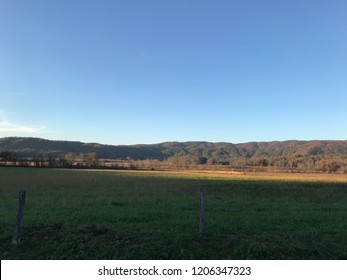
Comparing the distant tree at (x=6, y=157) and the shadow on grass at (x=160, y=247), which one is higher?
the distant tree at (x=6, y=157)

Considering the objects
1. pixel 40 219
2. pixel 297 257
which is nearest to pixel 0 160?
pixel 40 219

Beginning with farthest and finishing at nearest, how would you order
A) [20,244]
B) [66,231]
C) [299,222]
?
1. [299,222]
2. [66,231]
3. [20,244]

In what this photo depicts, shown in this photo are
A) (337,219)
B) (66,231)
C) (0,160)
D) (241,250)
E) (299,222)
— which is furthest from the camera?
(0,160)

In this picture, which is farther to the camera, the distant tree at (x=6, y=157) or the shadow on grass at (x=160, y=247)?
the distant tree at (x=6, y=157)

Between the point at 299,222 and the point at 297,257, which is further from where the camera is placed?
the point at 299,222

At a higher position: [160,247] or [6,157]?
[6,157]

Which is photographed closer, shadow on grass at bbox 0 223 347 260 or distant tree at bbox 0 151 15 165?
shadow on grass at bbox 0 223 347 260

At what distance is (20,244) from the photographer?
9.37 meters

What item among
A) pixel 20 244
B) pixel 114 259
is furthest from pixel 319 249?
pixel 20 244

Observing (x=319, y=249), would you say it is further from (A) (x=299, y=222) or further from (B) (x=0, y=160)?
(B) (x=0, y=160)

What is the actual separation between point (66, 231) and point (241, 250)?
196 inches

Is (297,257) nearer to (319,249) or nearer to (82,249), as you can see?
(319,249)

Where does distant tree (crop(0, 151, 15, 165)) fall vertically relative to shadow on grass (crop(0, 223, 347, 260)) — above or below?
above

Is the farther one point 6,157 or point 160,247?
point 6,157
